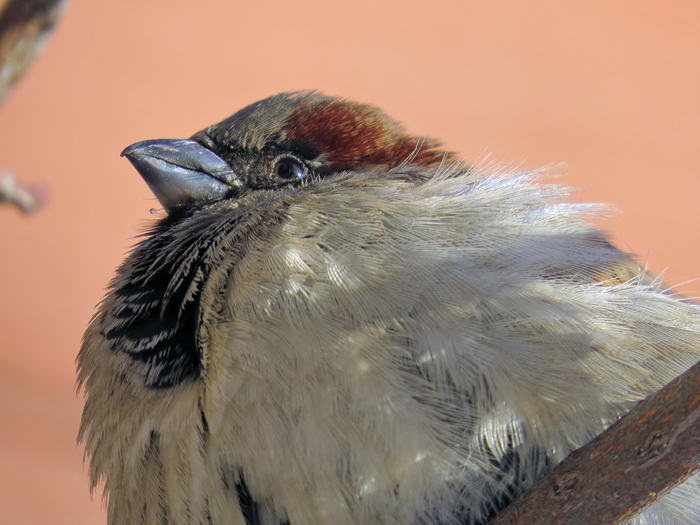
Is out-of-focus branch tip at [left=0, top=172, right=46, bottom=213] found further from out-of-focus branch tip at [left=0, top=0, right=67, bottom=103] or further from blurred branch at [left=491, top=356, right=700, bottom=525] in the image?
blurred branch at [left=491, top=356, right=700, bottom=525]

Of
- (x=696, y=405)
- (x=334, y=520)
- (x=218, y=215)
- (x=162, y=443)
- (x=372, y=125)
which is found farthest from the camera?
(x=372, y=125)

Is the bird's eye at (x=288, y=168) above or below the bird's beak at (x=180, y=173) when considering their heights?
below

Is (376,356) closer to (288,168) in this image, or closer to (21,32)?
(288,168)

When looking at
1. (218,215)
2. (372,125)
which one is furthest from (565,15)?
(218,215)

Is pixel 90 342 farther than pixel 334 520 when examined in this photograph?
Yes

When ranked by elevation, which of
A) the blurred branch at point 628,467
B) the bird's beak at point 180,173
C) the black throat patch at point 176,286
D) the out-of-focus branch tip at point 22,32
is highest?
the out-of-focus branch tip at point 22,32

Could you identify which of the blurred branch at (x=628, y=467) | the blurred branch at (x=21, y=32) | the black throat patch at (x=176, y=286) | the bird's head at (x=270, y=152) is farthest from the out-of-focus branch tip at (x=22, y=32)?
the blurred branch at (x=628, y=467)

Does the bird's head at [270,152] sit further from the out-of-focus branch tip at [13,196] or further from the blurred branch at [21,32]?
the out-of-focus branch tip at [13,196]

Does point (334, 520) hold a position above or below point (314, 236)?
below

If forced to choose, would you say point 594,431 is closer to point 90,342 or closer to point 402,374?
point 402,374
